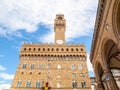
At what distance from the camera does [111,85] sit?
12.5 meters

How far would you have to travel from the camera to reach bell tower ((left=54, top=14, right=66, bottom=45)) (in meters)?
38.0

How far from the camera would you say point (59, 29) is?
4056cm

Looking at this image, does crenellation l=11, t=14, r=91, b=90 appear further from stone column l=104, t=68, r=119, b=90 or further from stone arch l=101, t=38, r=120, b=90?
stone column l=104, t=68, r=119, b=90

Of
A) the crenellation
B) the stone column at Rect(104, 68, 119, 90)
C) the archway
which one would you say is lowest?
the stone column at Rect(104, 68, 119, 90)

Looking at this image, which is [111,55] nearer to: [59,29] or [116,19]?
[116,19]

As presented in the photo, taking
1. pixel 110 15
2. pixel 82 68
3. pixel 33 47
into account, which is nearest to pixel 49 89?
pixel 82 68

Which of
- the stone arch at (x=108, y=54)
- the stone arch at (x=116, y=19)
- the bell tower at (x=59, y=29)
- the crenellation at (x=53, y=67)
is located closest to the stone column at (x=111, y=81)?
the stone arch at (x=108, y=54)

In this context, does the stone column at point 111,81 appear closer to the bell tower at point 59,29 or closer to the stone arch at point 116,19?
the stone arch at point 116,19

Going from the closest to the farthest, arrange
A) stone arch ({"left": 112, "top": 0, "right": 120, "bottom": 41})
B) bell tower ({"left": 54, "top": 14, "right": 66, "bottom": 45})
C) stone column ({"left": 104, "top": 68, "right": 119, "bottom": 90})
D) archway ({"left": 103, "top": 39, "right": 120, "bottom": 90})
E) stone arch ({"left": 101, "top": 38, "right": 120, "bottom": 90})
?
stone arch ({"left": 112, "top": 0, "right": 120, "bottom": 41})
stone column ({"left": 104, "top": 68, "right": 119, "bottom": 90})
stone arch ({"left": 101, "top": 38, "right": 120, "bottom": 90})
archway ({"left": 103, "top": 39, "right": 120, "bottom": 90})
bell tower ({"left": 54, "top": 14, "right": 66, "bottom": 45})

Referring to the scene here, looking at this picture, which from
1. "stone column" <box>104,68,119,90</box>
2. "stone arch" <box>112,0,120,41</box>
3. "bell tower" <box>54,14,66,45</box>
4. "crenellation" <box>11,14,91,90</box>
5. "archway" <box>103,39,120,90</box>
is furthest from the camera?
"bell tower" <box>54,14,66,45</box>

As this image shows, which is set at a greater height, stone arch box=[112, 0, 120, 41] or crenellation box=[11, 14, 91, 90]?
crenellation box=[11, 14, 91, 90]

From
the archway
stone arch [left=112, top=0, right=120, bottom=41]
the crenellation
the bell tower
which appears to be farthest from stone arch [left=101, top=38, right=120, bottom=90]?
the bell tower

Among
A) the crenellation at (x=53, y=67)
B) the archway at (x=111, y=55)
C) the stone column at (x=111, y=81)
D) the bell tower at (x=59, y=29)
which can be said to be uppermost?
the bell tower at (x=59, y=29)

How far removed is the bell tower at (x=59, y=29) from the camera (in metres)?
38.0
